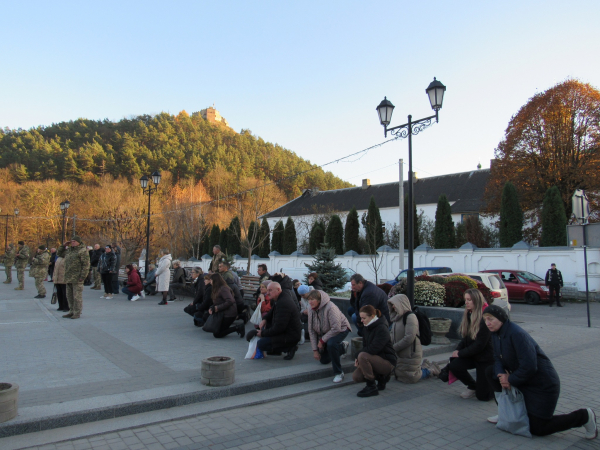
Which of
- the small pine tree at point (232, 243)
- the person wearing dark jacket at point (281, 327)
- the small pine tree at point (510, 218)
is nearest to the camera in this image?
the person wearing dark jacket at point (281, 327)

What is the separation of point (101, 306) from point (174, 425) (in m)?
10.7

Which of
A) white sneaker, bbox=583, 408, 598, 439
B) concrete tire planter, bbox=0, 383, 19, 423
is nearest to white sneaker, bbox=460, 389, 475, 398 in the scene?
white sneaker, bbox=583, 408, 598, 439

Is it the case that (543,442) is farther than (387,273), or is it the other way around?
(387,273)

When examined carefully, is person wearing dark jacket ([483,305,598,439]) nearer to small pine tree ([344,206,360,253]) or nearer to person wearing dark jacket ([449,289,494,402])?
person wearing dark jacket ([449,289,494,402])

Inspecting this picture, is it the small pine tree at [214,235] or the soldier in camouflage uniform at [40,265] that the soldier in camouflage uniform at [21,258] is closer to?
A: the soldier in camouflage uniform at [40,265]

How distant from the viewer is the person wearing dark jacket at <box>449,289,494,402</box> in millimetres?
5676

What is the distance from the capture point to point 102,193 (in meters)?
49.2

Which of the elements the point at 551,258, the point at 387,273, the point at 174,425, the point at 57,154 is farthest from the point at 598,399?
the point at 57,154

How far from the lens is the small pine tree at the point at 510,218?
85.8 feet

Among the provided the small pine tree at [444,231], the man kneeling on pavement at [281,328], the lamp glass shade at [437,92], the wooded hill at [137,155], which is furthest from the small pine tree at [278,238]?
the man kneeling on pavement at [281,328]

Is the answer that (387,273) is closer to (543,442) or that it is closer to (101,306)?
(101,306)

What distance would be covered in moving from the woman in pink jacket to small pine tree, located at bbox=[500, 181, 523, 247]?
23.0 m

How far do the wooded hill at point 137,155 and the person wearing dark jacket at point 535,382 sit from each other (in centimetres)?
5409

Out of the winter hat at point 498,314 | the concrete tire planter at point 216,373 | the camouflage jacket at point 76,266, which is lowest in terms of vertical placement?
the concrete tire planter at point 216,373
